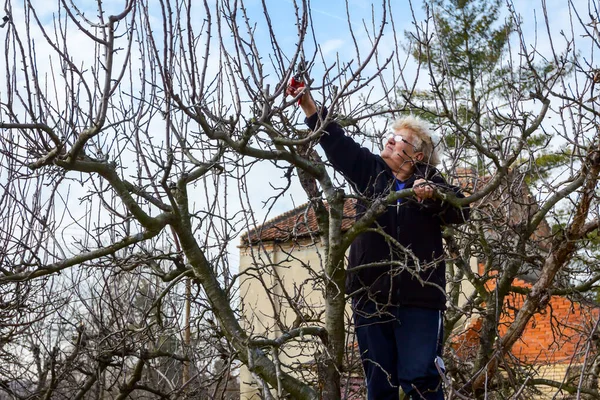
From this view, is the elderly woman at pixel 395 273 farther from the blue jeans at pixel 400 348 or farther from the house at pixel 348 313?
the house at pixel 348 313

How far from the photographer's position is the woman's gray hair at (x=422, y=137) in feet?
12.6

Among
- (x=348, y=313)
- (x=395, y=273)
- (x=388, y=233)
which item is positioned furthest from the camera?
(x=348, y=313)

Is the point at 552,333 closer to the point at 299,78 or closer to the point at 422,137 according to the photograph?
the point at 422,137

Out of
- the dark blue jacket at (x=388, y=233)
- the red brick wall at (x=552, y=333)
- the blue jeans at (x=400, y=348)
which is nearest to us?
the blue jeans at (x=400, y=348)

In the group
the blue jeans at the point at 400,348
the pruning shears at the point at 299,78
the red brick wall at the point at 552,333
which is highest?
the pruning shears at the point at 299,78

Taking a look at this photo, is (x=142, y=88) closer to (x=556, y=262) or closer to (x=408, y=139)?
(x=408, y=139)

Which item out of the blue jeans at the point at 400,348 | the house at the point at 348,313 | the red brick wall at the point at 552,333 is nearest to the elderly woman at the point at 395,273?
the blue jeans at the point at 400,348

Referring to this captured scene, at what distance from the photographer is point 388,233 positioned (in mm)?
3576

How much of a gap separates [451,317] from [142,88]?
2.65 m

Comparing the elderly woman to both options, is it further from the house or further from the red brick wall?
the red brick wall

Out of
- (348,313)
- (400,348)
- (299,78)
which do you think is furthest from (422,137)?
(348,313)

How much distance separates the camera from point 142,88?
16.1 ft

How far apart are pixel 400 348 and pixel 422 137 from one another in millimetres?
1156

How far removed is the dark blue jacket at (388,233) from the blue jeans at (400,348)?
0.07 metres
